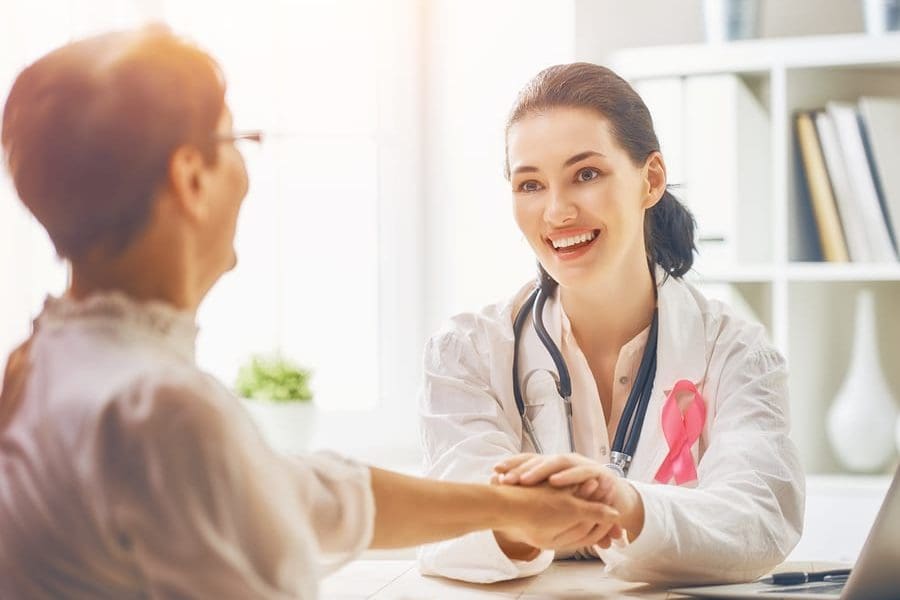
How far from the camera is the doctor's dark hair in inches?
70.1

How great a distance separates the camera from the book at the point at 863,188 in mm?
2824

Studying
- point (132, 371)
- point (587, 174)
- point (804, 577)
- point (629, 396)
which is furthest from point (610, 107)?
point (132, 371)

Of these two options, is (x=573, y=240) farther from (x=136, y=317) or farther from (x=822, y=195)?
(x=822, y=195)

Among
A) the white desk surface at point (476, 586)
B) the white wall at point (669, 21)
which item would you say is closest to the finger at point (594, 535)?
the white desk surface at point (476, 586)

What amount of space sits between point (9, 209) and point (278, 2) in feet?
3.74

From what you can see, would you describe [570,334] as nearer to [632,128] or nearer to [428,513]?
[632,128]

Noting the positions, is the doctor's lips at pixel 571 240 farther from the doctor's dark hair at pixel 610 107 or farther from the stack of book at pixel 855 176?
the stack of book at pixel 855 176

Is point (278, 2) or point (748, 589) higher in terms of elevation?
point (278, 2)

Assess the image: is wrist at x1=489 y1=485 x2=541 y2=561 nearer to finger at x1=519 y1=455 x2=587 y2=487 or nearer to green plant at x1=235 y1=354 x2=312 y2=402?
finger at x1=519 y1=455 x2=587 y2=487

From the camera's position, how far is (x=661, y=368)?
1763 mm

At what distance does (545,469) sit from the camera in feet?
4.04

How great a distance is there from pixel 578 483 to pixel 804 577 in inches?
12.3

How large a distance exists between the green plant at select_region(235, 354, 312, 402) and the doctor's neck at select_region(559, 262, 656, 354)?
45.8 inches

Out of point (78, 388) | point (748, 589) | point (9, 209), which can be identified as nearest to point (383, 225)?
point (9, 209)
